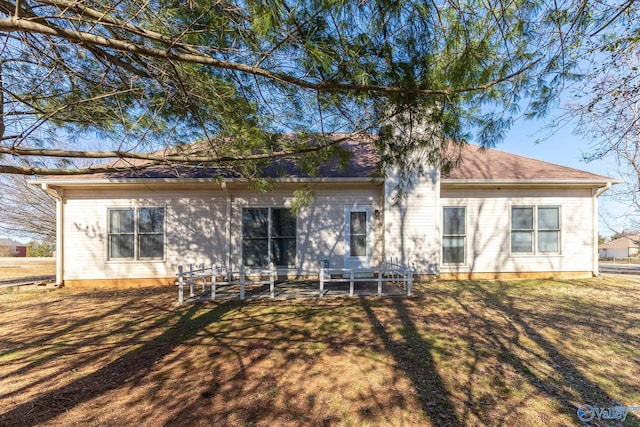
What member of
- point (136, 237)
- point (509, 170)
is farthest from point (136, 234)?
point (509, 170)

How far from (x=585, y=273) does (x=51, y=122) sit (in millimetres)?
14222

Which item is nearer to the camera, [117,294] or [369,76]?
[369,76]

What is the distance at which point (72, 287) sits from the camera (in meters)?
8.66

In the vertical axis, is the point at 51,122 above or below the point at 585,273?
above

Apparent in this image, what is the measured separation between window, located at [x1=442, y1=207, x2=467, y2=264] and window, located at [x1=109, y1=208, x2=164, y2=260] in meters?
8.92

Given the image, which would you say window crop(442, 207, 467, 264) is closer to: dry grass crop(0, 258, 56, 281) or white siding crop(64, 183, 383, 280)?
white siding crop(64, 183, 383, 280)

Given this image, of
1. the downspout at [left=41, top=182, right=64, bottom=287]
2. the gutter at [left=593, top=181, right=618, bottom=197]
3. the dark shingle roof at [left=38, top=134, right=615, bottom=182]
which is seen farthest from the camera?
the gutter at [left=593, top=181, right=618, bottom=197]

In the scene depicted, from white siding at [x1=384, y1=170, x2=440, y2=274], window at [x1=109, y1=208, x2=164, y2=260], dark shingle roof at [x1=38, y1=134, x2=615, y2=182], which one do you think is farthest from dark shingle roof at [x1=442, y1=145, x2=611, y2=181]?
window at [x1=109, y1=208, x2=164, y2=260]

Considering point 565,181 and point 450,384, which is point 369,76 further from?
point 565,181

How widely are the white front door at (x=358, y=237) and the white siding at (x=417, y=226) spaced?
1.87 feet

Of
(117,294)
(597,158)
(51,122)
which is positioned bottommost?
(117,294)

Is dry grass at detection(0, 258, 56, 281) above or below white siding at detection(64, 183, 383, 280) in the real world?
below

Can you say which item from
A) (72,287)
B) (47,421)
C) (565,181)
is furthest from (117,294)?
(565,181)

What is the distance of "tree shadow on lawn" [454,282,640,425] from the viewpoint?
121 inches
